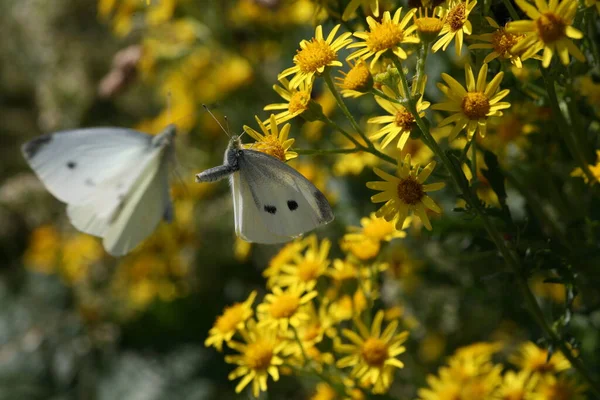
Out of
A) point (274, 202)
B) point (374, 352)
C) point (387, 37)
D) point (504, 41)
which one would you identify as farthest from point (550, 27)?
point (374, 352)

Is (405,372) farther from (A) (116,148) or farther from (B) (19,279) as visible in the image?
(B) (19,279)

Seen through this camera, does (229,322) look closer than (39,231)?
Yes

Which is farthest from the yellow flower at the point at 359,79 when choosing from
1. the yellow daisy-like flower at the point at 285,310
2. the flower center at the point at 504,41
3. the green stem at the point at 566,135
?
the yellow daisy-like flower at the point at 285,310

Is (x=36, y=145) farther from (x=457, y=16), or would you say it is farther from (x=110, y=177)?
(x=457, y=16)

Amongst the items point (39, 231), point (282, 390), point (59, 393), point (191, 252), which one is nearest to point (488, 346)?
point (282, 390)

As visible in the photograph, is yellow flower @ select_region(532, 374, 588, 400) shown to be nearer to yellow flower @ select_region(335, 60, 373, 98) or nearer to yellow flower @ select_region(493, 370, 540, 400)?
yellow flower @ select_region(493, 370, 540, 400)

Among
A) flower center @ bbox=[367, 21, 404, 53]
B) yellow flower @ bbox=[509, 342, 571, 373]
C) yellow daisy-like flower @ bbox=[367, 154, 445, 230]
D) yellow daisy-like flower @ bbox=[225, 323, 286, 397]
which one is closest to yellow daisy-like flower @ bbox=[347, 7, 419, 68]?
flower center @ bbox=[367, 21, 404, 53]
